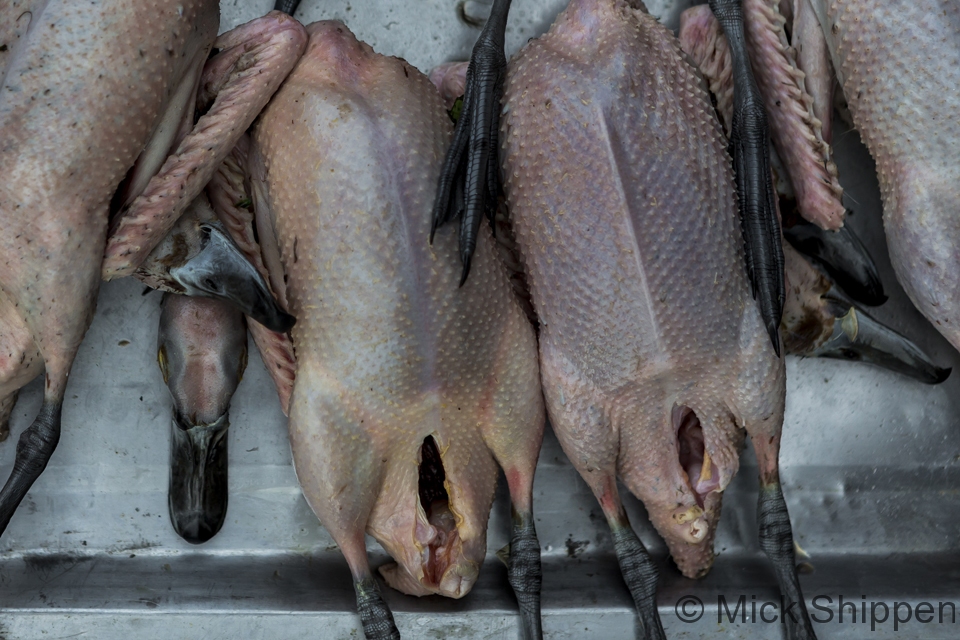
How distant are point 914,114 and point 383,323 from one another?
1.00 metres

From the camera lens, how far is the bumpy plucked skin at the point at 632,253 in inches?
52.2

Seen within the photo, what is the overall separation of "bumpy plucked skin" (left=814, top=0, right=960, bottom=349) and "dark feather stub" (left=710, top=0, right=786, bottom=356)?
0.18 meters

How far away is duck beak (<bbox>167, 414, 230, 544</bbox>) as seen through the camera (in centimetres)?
156

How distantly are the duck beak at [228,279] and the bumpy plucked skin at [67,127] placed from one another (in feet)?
0.54

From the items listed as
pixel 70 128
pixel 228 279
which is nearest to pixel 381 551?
pixel 228 279

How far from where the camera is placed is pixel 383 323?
1317 millimetres

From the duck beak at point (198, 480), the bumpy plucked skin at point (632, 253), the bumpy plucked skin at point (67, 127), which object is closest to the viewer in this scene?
the bumpy plucked skin at point (67, 127)

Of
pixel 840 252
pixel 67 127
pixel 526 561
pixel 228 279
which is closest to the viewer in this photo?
pixel 67 127

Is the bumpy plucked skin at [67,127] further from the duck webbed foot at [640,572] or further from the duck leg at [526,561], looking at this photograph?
the duck webbed foot at [640,572]

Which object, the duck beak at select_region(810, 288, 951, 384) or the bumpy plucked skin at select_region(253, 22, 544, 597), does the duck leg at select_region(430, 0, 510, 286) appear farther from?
the duck beak at select_region(810, 288, 951, 384)

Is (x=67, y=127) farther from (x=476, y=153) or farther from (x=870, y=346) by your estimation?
(x=870, y=346)

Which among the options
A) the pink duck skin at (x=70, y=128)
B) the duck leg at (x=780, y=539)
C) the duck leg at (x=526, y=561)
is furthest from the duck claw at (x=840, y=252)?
the pink duck skin at (x=70, y=128)

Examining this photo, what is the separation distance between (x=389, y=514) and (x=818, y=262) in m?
1.01

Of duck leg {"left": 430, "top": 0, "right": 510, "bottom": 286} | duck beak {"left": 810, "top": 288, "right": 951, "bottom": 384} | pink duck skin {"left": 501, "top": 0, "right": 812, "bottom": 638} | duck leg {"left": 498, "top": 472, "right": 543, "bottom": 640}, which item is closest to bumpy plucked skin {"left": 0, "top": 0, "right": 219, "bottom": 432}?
duck leg {"left": 430, "top": 0, "right": 510, "bottom": 286}
